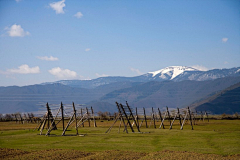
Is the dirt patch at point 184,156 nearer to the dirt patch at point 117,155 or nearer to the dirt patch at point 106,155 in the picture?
the dirt patch at point 106,155

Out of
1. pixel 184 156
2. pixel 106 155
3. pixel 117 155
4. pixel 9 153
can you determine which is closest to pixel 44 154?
pixel 9 153

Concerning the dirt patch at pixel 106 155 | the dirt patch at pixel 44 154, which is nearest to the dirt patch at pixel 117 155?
the dirt patch at pixel 106 155

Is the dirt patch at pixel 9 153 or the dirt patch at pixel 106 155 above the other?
the dirt patch at pixel 9 153

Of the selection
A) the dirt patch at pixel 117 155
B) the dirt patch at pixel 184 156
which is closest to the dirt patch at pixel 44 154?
the dirt patch at pixel 117 155

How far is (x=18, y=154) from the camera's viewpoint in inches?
974

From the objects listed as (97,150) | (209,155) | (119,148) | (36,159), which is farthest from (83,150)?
(209,155)

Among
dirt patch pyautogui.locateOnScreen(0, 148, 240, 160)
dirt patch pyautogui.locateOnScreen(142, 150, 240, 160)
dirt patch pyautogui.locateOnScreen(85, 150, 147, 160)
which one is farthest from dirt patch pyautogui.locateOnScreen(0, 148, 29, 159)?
dirt patch pyautogui.locateOnScreen(142, 150, 240, 160)

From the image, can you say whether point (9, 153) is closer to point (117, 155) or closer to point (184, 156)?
point (117, 155)

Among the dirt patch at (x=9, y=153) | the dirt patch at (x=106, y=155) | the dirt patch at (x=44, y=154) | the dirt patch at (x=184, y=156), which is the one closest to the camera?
the dirt patch at (x=184, y=156)

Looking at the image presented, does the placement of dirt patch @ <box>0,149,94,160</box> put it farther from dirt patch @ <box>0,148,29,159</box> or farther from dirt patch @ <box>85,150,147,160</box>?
dirt patch @ <box>85,150,147,160</box>

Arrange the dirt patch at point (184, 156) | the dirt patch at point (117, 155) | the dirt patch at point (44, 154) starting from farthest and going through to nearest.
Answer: the dirt patch at point (44, 154)
the dirt patch at point (117, 155)
the dirt patch at point (184, 156)

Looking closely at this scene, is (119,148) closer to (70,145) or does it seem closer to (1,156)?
(70,145)

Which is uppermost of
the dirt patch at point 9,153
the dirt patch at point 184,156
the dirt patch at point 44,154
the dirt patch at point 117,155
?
the dirt patch at point 9,153

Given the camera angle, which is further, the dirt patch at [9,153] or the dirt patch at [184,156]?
the dirt patch at [9,153]
